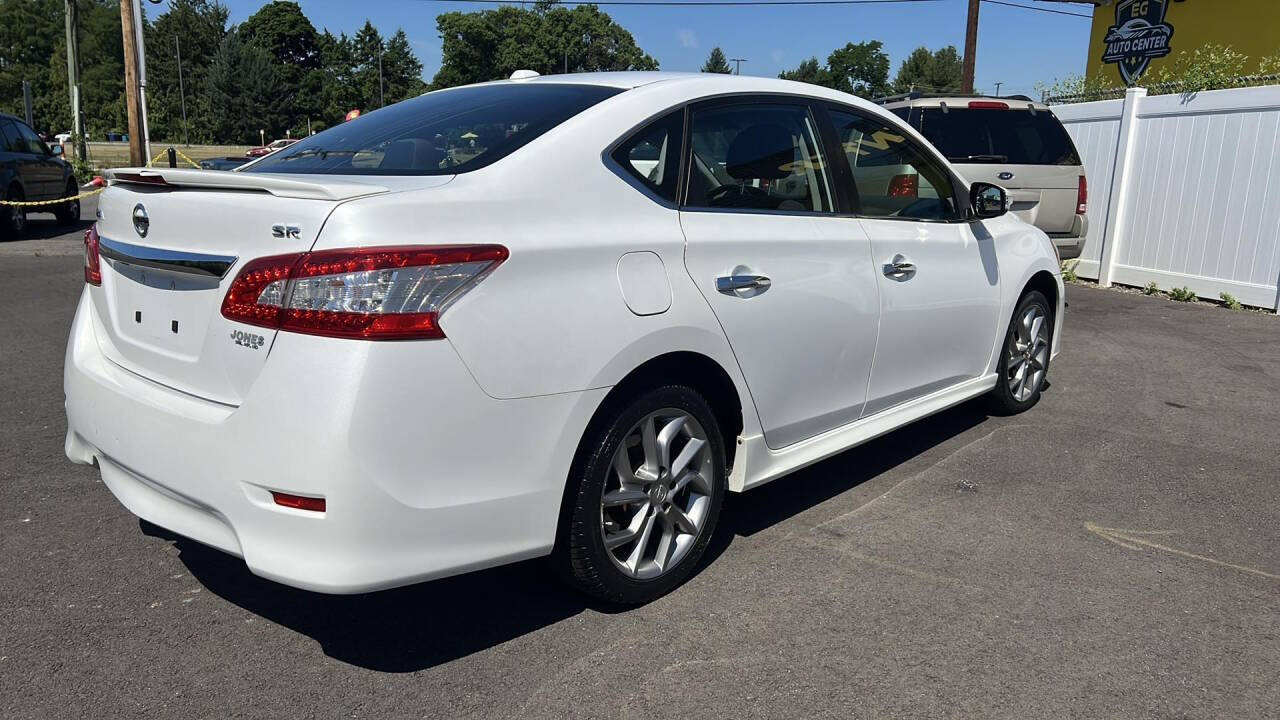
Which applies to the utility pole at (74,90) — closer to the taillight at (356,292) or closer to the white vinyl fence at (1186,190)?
the white vinyl fence at (1186,190)

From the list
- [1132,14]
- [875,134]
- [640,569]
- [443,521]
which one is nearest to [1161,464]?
[875,134]

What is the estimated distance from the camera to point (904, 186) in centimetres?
439

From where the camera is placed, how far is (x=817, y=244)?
12.2 feet

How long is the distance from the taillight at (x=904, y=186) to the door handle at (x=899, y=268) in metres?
0.32

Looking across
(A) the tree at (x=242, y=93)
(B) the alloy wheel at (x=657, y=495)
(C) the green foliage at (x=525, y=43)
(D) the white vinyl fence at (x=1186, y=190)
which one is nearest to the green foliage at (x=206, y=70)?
(A) the tree at (x=242, y=93)

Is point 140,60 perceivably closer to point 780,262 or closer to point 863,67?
point 780,262

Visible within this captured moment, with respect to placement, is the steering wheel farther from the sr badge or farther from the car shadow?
the sr badge

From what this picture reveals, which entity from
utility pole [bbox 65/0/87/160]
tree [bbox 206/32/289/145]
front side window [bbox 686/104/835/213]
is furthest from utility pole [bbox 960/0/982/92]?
tree [bbox 206/32/289/145]

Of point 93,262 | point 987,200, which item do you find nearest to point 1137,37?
point 987,200

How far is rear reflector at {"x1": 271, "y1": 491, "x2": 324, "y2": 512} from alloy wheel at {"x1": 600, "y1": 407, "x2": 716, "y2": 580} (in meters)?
0.87

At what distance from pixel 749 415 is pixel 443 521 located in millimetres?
1303

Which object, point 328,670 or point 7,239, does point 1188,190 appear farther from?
point 7,239

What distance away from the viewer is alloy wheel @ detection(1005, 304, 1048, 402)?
5461 mm

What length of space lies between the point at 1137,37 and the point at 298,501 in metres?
23.5
